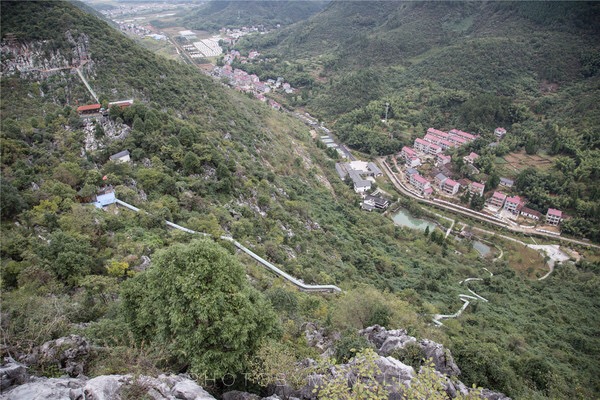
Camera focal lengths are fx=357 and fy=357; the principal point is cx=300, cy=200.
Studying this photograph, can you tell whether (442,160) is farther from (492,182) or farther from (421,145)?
(492,182)

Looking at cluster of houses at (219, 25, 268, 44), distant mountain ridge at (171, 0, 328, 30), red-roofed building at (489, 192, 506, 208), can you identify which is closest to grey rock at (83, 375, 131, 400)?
red-roofed building at (489, 192, 506, 208)

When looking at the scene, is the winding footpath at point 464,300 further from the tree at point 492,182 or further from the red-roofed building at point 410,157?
the red-roofed building at point 410,157

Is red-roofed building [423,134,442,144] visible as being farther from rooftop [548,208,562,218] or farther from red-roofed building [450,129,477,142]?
rooftop [548,208,562,218]

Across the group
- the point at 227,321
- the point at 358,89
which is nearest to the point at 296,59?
the point at 358,89

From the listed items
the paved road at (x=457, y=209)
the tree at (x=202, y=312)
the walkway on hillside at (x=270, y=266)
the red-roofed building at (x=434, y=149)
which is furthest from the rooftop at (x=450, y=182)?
the tree at (x=202, y=312)

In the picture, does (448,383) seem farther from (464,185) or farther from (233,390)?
(464,185)
